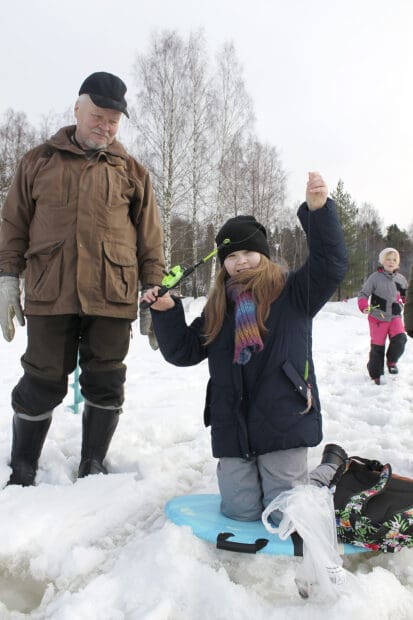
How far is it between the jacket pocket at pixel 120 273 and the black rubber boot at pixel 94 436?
60 centimetres

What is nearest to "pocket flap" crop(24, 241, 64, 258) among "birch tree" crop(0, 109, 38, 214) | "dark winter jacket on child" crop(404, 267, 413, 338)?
"dark winter jacket on child" crop(404, 267, 413, 338)

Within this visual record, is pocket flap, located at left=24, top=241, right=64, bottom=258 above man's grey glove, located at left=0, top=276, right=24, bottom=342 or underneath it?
above

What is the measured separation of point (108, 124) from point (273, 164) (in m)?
18.9

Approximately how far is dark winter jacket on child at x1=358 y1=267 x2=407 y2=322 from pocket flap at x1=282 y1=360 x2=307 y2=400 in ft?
13.1

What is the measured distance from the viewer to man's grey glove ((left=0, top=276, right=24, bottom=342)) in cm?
220

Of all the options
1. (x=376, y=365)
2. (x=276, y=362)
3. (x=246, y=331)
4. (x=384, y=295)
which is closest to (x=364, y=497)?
(x=276, y=362)

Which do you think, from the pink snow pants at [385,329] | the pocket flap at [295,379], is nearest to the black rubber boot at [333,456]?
the pocket flap at [295,379]

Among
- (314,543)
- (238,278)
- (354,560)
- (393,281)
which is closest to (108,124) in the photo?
(238,278)

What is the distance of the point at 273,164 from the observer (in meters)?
19.9

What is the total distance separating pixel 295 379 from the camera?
1896mm

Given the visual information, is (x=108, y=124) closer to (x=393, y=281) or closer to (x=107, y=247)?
(x=107, y=247)

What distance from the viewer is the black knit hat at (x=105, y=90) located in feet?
7.08

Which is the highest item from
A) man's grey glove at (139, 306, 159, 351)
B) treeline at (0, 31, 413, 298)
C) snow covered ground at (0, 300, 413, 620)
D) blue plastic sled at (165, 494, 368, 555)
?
treeline at (0, 31, 413, 298)

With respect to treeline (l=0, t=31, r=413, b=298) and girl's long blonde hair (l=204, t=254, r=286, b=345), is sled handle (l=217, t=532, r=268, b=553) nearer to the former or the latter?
girl's long blonde hair (l=204, t=254, r=286, b=345)
